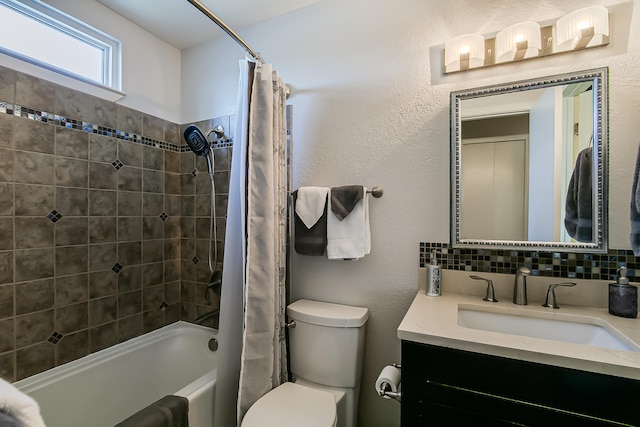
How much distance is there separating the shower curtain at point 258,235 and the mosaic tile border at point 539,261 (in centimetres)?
77

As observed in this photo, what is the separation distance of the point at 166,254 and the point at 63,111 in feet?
3.43

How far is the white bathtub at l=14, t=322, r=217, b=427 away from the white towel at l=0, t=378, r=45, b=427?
40.6 inches

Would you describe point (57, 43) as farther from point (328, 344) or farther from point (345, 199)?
point (328, 344)

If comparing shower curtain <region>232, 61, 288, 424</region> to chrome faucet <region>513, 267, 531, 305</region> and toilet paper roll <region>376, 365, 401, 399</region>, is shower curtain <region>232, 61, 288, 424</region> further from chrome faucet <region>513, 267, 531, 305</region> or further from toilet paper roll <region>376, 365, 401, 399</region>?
chrome faucet <region>513, 267, 531, 305</region>

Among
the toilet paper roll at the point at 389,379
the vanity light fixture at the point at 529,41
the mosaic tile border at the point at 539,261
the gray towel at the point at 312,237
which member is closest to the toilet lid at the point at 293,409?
the toilet paper roll at the point at 389,379

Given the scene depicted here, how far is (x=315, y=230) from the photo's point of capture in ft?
5.05

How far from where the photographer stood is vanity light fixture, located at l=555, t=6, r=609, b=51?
3.60ft

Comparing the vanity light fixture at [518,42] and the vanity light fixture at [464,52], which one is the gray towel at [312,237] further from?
the vanity light fixture at [518,42]

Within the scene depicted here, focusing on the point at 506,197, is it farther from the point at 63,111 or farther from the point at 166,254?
the point at 63,111

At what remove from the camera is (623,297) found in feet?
3.35

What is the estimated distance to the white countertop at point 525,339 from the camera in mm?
748

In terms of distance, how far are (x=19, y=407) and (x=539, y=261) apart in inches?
62.7

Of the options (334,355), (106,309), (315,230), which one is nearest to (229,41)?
(315,230)

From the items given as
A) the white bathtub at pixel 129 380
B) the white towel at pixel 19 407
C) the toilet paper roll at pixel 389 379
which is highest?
the white towel at pixel 19 407
